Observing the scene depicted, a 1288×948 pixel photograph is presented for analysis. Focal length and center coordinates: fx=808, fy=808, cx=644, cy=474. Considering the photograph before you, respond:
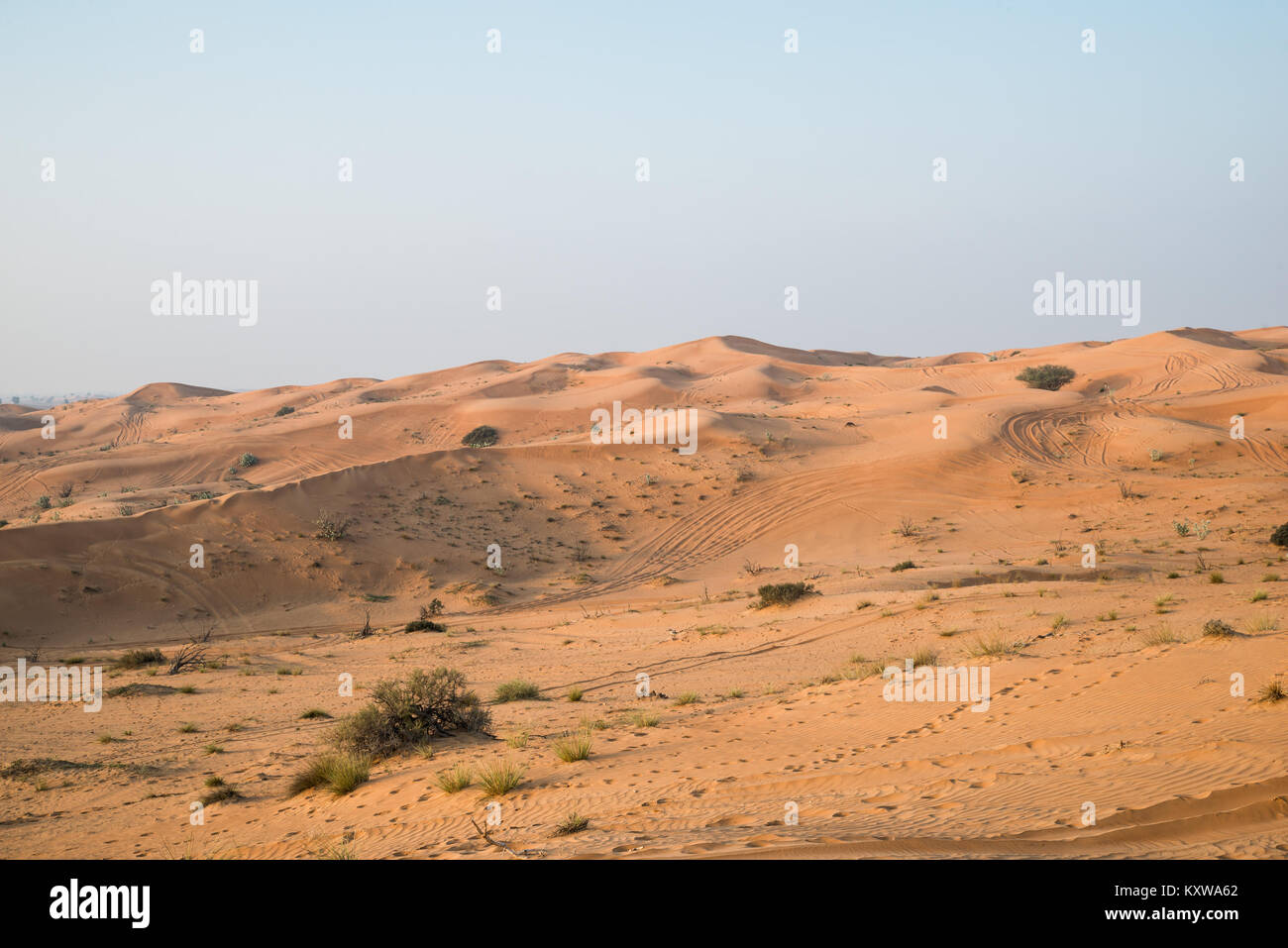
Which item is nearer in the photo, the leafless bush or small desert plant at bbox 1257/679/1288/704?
small desert plant at bbox 1257/679/1288/704

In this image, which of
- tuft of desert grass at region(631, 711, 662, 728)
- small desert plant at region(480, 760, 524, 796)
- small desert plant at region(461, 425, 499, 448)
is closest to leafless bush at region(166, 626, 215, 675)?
tuft of desert grass at region(631, 711, 662, 728)

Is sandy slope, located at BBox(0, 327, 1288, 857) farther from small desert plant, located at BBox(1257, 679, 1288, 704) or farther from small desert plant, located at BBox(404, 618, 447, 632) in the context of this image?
small desert plant, located at BBox(404, 618, 447, 632)

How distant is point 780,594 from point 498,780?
11.7 meters

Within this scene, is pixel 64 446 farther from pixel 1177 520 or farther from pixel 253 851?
pixel 1177 520

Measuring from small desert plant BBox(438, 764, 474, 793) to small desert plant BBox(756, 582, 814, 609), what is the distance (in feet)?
37.3

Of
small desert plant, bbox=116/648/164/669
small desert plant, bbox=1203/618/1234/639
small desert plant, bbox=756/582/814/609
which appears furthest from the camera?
small desert plant, bbox=756/582/814/609

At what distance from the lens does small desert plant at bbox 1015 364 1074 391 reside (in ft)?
158

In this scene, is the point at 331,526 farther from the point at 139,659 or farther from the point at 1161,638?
the point at 1161,638

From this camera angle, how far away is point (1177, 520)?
22.5 metres

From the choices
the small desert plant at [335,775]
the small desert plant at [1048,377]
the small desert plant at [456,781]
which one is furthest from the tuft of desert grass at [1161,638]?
the small desert plant at [1048,377]
